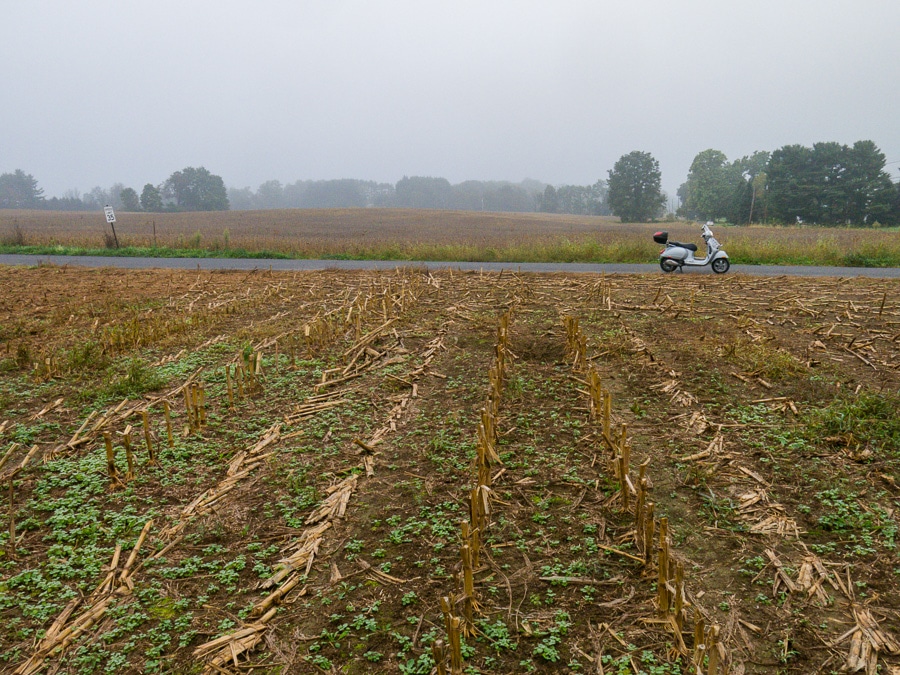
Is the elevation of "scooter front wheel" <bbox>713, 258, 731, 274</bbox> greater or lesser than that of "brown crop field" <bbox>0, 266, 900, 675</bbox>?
greater

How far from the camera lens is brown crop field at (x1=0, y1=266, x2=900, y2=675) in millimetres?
3121

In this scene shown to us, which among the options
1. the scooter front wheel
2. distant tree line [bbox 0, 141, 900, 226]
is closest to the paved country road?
the scooter front wheel

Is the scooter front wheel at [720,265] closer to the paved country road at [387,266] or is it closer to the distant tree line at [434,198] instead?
the paved country road at [387,266]

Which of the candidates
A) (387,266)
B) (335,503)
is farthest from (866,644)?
(387,266)

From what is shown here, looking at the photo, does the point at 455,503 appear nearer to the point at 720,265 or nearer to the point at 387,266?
the point at 720,265

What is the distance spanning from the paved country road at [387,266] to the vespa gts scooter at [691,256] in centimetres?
43

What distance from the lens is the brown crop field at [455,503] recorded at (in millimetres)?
3121

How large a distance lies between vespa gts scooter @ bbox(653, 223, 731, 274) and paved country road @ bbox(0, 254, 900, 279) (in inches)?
17.0

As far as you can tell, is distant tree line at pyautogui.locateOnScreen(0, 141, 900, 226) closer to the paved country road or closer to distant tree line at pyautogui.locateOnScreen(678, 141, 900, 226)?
distant tree line at pyautogui.locateOnScreen(678, 141, 900, 226)

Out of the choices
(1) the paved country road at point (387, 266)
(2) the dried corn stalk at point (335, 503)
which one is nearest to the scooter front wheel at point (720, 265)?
(1) the paved country road at point (387, 266)

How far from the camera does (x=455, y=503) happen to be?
14.6 feet

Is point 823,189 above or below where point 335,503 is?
above

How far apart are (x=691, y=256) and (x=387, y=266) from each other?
31.7 feet

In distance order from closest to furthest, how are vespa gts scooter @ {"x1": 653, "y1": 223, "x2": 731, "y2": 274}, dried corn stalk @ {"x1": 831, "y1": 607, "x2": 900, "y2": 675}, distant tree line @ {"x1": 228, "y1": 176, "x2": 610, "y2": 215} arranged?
dried corn stalk @ {"x1": 831, "y1": 607, "x2": 900, "y2": 675} < vespa gts scooter @ {"x1": 653, "y1": 223, "x2": 731, "y2": 274} < distant tree line @ {"x1": 228, "y1": 176, "x2": 610, "y2": 215}
